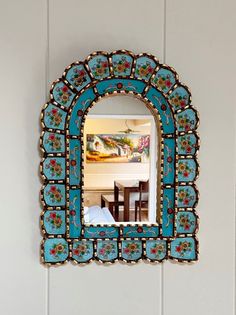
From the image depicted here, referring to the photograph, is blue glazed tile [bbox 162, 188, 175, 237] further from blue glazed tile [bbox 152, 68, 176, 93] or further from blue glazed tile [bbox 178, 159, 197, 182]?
blue glazed tile [bbox 152, 68, 176, 93]

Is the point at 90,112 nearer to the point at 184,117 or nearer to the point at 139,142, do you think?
the point at 139,142

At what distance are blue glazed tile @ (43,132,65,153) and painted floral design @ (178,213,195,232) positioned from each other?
471mm

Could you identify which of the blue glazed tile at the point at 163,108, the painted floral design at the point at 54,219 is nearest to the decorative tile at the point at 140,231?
the painted floral design at the point at 54,219

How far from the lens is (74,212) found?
1351 millimetres

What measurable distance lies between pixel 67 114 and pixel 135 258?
55cm

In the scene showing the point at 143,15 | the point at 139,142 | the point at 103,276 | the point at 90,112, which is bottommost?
the point at 103,276

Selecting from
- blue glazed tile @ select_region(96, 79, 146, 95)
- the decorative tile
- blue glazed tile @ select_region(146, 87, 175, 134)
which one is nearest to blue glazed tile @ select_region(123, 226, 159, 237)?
the decorative tile

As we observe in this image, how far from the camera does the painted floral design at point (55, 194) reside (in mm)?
1348

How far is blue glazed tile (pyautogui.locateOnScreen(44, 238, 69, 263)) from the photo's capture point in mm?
1360

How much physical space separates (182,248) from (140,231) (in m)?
0.16
